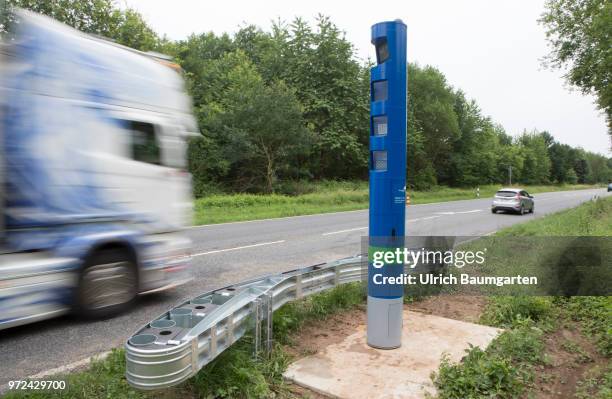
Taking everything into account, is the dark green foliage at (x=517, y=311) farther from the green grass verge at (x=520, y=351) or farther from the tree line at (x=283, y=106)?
the tree line at (x=283, y=106)

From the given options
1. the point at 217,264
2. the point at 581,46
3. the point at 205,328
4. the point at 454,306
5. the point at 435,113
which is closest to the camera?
the point at 205,328

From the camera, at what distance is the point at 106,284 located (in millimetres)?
5449

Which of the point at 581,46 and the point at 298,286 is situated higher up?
the point at 581,46

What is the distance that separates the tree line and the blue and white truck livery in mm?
22416

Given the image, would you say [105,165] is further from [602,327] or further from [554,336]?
[602,327]

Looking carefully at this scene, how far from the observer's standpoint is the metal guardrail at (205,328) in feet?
9.14

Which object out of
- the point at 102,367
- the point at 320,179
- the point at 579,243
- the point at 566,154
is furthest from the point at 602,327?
the point at 566,154

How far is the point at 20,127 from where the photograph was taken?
4.71 metres

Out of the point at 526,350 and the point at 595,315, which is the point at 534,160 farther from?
the point at 526,350

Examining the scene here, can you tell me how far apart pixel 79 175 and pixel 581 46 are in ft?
85.3

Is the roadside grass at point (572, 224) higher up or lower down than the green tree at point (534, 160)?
lower down

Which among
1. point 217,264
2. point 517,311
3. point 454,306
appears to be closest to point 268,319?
point 454,306

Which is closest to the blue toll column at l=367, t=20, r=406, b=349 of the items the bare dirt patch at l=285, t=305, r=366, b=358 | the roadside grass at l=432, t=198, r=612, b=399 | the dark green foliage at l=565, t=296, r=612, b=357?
the bare dirt patch at l=285, t=305, r=366, b=358

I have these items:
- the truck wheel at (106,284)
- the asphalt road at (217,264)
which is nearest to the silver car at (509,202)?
the asphalt road at (217,264)
